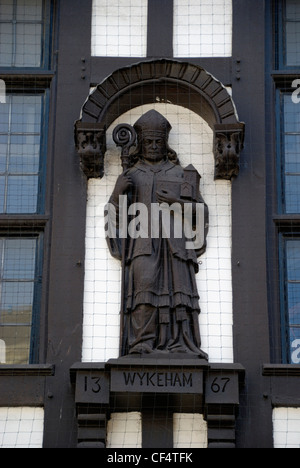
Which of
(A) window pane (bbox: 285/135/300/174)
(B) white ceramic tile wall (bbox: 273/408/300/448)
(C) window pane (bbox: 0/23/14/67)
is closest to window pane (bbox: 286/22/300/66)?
(A) window pane (bbox: 285/135/300/174)

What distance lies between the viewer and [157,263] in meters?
12.8

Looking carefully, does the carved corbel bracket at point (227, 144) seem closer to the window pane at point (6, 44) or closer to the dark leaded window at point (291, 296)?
the dark leaded window at point (291, 296)

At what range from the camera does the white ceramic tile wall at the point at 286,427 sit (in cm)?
1230

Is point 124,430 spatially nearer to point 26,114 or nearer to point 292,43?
point 26,114

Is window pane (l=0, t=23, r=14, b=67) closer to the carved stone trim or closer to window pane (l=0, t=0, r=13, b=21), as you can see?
window pane (l=0, t=0, r=13, b=21)

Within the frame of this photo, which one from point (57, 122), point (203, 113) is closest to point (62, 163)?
point (57, 122)

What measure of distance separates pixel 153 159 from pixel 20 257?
143 cm

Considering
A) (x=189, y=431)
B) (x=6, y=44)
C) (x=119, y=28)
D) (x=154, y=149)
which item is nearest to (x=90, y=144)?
(x=154, y=149)

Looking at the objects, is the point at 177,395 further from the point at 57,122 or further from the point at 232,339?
the point at 57,122

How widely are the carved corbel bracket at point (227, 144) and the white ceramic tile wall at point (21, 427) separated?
2614mm

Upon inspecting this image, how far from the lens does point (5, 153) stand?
13.6 m

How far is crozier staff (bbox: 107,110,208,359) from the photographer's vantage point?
1255 cm

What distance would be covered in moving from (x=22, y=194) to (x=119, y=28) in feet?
5.85

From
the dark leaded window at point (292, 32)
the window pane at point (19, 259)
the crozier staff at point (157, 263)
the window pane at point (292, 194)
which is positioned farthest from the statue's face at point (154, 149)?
the dark leaded window at point (292, 32)
